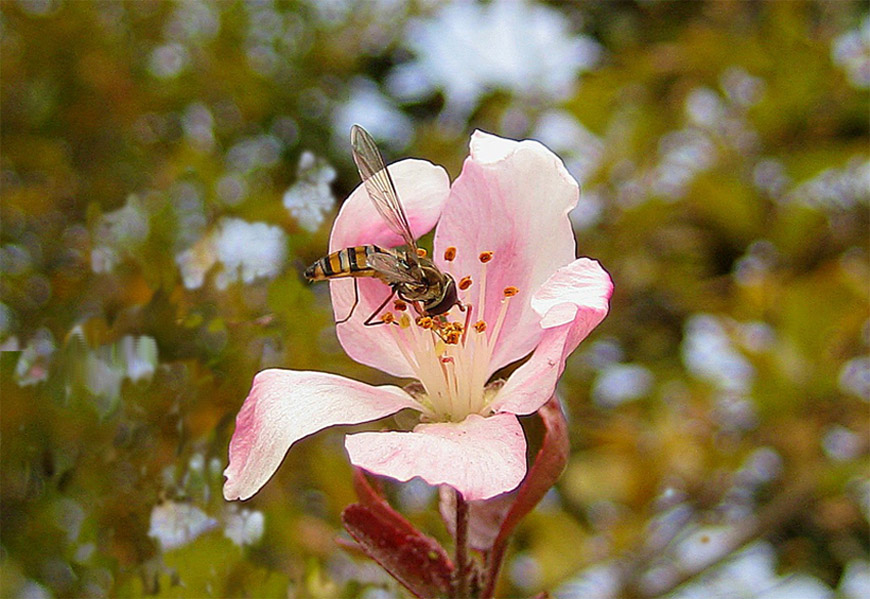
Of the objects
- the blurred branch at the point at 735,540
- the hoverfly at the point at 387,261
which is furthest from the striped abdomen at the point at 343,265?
the blurred branch at the point at 735,540

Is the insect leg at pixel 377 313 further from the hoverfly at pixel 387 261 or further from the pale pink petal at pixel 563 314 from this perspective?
the pale pink petal at pixel 563 314

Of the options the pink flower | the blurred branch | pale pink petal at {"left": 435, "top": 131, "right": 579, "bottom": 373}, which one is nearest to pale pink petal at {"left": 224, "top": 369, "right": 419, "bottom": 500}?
the pink flower

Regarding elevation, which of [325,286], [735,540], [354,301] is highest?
[354,301]

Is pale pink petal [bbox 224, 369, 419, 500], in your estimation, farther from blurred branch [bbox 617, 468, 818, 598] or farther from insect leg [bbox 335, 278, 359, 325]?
blurred branch [bbox 617, 468, 818, 598]

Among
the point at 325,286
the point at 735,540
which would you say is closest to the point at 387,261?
the point at 325,286

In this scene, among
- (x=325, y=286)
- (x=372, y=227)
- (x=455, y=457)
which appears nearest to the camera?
(x=455, y=457)

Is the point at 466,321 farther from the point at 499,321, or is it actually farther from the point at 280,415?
the point at 280,415
